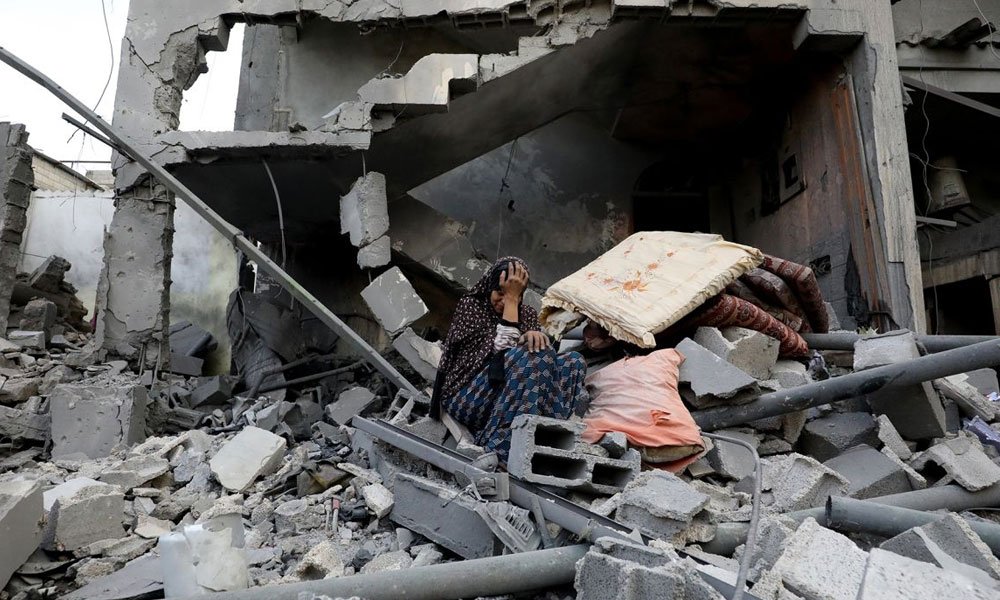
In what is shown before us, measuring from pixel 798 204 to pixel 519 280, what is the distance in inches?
183

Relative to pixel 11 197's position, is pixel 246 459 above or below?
below

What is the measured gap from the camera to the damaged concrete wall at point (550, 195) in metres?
8.99

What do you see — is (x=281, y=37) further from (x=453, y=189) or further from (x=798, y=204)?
(x=798, y=204)

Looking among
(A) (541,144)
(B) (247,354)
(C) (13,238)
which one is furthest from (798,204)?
(C) (13,238)

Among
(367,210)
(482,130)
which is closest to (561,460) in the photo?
(367,210)

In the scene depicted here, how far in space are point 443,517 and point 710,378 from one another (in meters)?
1.79

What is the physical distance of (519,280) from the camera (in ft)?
13.4

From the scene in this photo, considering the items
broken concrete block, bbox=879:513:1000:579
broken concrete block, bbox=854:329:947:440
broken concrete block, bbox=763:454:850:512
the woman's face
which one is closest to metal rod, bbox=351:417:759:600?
broken concrete block, bbox=879:513:1000:579

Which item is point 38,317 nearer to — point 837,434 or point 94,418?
point 94,418

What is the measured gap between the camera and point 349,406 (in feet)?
17.2

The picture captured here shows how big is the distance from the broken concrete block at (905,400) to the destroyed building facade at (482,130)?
2.12 meters

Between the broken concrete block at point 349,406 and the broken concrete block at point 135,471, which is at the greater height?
the broken concrete block at point 135,471

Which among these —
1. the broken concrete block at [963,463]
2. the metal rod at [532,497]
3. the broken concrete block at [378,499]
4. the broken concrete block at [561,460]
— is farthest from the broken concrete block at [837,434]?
the broken concrete block at [378,499]

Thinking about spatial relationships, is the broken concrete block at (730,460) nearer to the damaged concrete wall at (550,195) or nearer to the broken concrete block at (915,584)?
the broken concrete block at (915,584)
